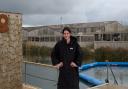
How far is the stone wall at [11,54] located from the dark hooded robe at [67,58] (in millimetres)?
3468

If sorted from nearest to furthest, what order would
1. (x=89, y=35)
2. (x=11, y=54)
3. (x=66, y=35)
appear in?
(x=66, y=35) < (x=11, y=54) < (x=89, y=35)

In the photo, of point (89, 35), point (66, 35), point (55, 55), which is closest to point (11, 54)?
point (55, 55)

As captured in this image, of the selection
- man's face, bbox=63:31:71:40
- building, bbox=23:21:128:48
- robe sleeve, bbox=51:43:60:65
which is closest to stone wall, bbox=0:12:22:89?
robe sleeve, bbox=51:43:60:65

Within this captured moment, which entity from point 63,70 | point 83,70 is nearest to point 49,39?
point 83,70

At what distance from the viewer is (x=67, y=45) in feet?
15.1

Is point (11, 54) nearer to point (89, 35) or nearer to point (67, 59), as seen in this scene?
point (67, 59)

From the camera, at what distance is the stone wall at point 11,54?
7883mm

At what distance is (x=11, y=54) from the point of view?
8070 mm

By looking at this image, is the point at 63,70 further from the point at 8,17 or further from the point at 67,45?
the point at 8,17

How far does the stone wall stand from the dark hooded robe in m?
3.47

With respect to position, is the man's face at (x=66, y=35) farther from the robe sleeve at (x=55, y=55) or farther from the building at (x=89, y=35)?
the building at (x=89, y=35)

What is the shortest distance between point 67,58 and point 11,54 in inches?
146

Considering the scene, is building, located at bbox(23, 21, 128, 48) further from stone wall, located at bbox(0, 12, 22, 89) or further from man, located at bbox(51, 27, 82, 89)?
man, located at bbox(51, 27, 82, 89)

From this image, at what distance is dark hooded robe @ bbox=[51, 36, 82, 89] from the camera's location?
15.0ft
